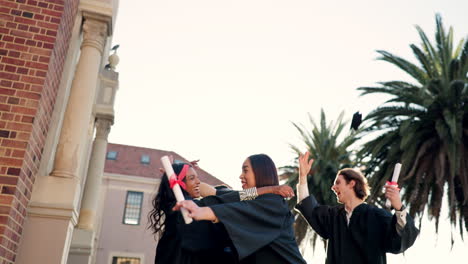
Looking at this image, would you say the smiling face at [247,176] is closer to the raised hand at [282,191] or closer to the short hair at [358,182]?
the raised hand at [282,191]

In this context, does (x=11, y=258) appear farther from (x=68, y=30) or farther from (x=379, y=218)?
(x=379, y=218)

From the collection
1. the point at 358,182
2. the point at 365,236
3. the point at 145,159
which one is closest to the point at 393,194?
the point at 365,236

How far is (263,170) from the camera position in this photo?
3330 mm

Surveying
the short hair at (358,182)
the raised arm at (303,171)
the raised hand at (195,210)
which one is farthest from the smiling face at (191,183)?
the short hair at (358,182)

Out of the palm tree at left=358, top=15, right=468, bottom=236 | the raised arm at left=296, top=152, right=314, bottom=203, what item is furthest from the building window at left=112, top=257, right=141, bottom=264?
the raised arm at left=296, top=152, right=314, bottom=203

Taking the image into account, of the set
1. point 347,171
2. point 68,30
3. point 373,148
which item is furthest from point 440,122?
point 68,30

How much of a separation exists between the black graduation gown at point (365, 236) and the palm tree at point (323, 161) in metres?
17.2

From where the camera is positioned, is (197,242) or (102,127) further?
(102,127)

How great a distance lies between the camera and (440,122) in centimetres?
1452

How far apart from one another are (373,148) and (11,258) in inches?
557

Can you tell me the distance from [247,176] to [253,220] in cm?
44

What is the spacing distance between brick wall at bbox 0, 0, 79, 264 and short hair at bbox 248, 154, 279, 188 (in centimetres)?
257

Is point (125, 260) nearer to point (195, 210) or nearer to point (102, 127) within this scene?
point (102, 127)

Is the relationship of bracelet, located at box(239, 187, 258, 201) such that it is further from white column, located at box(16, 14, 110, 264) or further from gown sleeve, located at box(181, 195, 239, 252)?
white column, located at box(16, 14, 110, 264)
